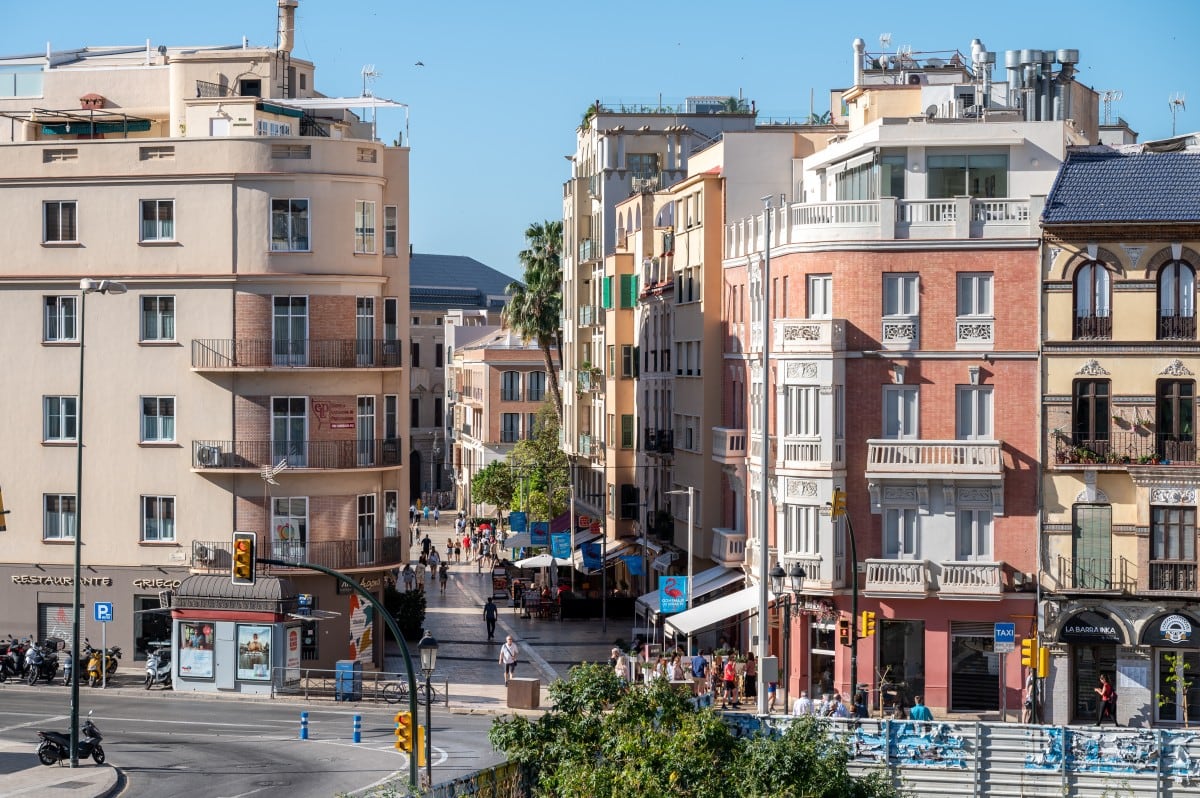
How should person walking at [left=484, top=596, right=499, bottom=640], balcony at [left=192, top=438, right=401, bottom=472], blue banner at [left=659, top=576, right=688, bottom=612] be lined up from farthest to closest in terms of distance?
person walking at [left=484, top=596, right=499, bottom=640]
balcony at [left=192, top=438, right=401, bottom=472]
blue banner at [left=659, top=576, right=688, bottom=612]

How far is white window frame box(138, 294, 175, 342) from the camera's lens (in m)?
59.6

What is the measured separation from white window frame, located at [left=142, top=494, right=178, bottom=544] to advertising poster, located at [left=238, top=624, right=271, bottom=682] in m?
5.18

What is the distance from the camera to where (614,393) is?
84.1m

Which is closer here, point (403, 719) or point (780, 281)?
point (403, 719)

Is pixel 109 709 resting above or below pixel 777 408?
below

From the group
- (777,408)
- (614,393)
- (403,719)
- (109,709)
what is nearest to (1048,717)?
(777,408)

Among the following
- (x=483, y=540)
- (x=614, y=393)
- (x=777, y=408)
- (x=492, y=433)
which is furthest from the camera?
(x=492, y=433)

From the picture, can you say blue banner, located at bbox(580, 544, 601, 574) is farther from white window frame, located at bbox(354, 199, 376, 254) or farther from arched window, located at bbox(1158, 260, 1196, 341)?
arched window, located at bbox(1158, 260, 1196, 341)

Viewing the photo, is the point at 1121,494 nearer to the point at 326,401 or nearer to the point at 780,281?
the point at 780,281

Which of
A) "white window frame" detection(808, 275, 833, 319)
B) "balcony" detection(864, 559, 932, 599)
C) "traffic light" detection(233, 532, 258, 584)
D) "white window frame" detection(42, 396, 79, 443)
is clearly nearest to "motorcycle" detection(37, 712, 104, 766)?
"traffic light" detection(233, 532, 258, 584)

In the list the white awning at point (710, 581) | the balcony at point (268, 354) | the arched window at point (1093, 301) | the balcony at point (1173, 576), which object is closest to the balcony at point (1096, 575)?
the balcony at point (1173, 576)

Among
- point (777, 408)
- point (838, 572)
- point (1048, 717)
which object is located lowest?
point (1048, 717)

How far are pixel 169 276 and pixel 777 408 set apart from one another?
1851 centimetres

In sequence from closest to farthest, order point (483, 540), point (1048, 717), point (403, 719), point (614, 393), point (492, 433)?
point (403, 719), point (1048, 717), point (614, 393), point (483, 540), point (492, 433)
